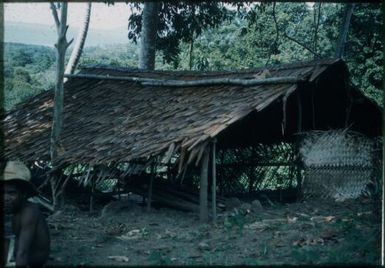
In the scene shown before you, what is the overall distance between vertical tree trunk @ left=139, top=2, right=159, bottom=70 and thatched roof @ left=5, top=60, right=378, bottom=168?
374 cm

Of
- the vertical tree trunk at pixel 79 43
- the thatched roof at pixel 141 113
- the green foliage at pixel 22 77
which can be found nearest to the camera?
the thatched roof at pixel 141 113

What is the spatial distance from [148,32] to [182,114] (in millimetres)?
7835

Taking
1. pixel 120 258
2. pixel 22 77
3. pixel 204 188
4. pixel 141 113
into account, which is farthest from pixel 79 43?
pixel 22 77

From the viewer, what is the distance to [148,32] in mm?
17062

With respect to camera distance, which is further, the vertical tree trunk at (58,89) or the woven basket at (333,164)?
the woven basket at (333,164)

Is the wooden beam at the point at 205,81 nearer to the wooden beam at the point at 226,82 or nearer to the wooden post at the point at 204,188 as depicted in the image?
the wooden beam at the point at 226,82

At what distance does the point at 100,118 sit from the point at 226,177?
3846 millimetres

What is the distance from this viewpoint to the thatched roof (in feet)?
29.1

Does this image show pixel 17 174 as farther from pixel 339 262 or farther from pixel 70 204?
pixel 70 204

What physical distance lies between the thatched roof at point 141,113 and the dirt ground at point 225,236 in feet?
3.89

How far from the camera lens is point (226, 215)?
8938 mm

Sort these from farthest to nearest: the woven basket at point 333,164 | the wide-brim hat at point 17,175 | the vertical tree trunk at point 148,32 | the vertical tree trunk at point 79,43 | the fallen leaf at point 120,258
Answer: the vertical tree trunk at point 79,43, the vertical tree trunk at point 148,32, the woven basket at point 333,164, the fallen leaf at point 120,258, the wide-brim hat at point 17,175

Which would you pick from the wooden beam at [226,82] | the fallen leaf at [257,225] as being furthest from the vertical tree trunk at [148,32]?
the fallen leaf at [257,225]

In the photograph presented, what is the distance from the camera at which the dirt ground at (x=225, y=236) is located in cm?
630
